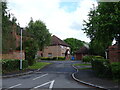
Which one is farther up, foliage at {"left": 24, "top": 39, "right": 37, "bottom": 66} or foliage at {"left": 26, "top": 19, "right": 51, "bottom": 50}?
foliage at {"left": 26, "top": 19, "right": 51, "bottom": 50}

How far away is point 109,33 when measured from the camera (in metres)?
13.3

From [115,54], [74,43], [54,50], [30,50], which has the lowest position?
[115,54]

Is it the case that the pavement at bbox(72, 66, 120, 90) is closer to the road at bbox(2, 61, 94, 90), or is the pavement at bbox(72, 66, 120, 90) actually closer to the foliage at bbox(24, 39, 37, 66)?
the road at bbox(2, 61, 94, 90)

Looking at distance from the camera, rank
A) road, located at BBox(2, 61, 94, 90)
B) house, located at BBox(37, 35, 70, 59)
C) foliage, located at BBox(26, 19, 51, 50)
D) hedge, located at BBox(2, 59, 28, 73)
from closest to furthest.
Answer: road, located at BBox(2, 61, 94, 90) → hedge, located at BBox(2, 59, 28, 73) → foliage, located at BBox(26, 19, 51, 50) → house, located at BBox(37, 35, 70, 59)

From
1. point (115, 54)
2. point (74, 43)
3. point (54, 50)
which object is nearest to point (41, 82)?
point (115, 54)

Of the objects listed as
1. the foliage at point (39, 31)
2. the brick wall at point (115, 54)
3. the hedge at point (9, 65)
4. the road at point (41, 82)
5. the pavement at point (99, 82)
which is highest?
the foliage at point (39, 31)

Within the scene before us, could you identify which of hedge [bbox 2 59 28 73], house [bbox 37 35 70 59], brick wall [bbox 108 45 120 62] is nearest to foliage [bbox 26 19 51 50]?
house [bbox 37 35 70 59]

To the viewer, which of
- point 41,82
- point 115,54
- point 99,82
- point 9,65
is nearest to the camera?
point 99,82

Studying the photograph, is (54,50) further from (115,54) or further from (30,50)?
(115,54)

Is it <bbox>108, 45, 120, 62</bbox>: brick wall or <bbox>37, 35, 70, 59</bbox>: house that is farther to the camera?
<bbox>37, 35, 70, 59</bbox>: house

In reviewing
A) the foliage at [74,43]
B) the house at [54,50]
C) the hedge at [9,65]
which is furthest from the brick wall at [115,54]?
the foliage at [74,43]

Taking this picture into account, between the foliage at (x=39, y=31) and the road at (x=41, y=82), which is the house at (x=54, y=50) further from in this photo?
the road at (x=41, y=82)

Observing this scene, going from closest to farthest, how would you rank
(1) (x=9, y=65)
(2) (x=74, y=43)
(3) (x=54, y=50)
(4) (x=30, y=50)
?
(1) (x=9, y=65), (4) (x=30, y=50), (3) (x=54, y=50), (2) (x=74, y=43)

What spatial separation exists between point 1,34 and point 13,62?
4.07 meters
